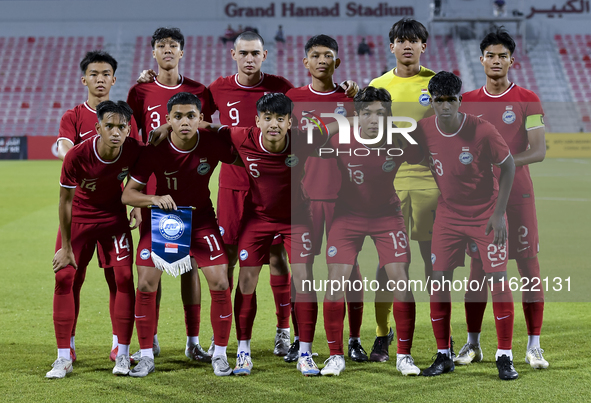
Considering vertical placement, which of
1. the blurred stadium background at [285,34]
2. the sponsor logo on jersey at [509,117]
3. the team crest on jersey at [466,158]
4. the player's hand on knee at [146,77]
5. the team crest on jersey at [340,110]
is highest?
the blurred stadium background at [285,34]

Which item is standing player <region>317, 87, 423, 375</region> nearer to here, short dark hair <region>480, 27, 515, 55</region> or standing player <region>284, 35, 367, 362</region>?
standing player <region>284, 35, 367, 362</region>

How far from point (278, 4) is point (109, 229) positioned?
99.0ft

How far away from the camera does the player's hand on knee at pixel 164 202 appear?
3.92 meters

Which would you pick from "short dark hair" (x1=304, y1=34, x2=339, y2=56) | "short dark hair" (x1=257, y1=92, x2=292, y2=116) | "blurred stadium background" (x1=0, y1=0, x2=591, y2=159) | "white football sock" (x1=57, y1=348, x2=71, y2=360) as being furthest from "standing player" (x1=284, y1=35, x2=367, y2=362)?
"blurred stadium background" (x1=0, y1=0, x2=591, y2=159)

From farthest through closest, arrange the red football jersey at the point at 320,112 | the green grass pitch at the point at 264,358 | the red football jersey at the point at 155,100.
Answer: the red football jersey at the point at 155,100, the red football jersey at the point at 320,112, the green grass pitch at the point at 264,358

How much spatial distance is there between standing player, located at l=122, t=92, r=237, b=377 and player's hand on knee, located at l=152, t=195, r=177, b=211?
0.05 m

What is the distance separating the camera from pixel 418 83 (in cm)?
462

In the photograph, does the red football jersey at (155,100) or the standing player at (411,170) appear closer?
the standing player at (411,170)

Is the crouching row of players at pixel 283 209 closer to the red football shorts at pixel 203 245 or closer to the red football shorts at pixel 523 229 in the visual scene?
the red football shorts at pixel 203 245

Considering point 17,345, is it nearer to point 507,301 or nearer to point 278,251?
point 278,251

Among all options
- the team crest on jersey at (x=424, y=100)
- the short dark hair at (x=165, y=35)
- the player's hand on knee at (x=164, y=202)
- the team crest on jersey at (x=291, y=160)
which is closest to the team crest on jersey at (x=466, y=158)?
the team crest on jersey at (x=424, y=100)

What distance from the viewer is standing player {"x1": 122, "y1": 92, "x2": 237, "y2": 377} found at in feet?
13.2

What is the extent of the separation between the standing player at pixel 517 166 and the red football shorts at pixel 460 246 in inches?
6.7

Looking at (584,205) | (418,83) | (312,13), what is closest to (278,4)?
(312,13)
